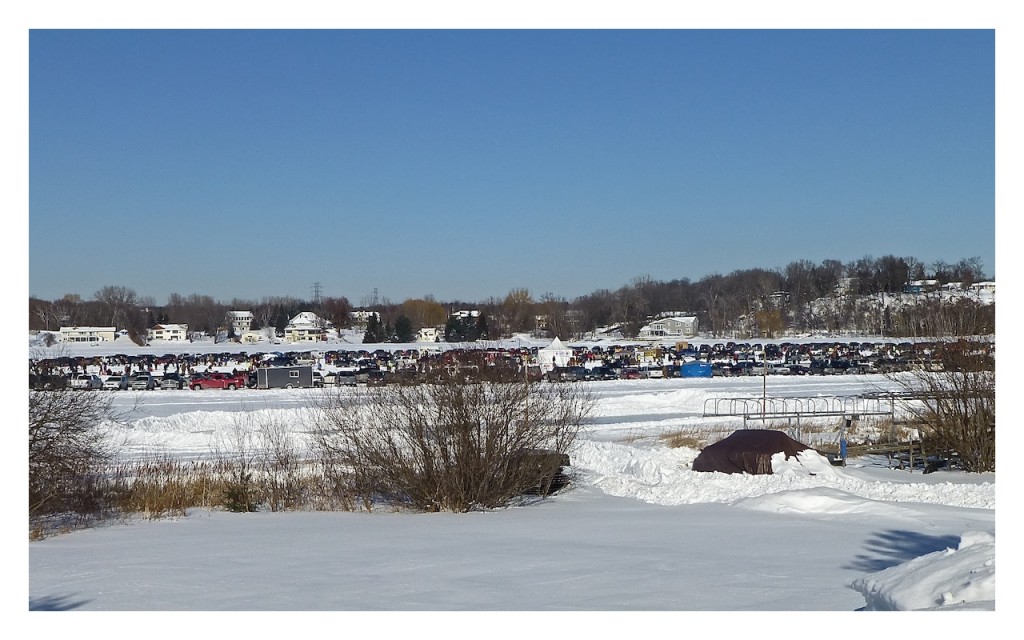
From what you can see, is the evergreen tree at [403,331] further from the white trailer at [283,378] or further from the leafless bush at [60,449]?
the leafless bush at [60,449]

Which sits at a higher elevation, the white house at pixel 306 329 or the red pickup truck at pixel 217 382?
the white house at pixel 306 329

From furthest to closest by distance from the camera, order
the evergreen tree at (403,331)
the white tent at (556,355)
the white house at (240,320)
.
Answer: the white house at (240,320) → the evergreen tree at (403,331) → the white tent at (556,355)

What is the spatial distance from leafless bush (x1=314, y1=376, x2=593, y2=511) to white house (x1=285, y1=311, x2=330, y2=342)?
112 meters

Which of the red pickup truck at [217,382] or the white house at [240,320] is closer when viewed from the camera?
the red pickup truck at [217,382]

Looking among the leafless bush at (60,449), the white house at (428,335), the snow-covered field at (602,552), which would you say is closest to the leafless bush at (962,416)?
the snow-covered field at (602,552)

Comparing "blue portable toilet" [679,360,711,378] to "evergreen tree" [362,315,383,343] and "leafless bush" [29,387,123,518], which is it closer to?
"leafless bush" [29,387,123,518]

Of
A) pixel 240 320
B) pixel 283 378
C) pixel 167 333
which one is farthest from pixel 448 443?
pixel 240 320

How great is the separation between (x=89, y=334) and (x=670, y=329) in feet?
254

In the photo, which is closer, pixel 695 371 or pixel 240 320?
pixel 695 371

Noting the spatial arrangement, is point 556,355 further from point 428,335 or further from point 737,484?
point 428,335

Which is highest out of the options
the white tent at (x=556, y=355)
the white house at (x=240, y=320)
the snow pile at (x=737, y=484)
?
the white house at (x=240, y=320)

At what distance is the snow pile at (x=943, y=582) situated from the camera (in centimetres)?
756

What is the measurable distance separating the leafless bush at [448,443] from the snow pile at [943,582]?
12230mm

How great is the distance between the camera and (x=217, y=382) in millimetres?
59781
